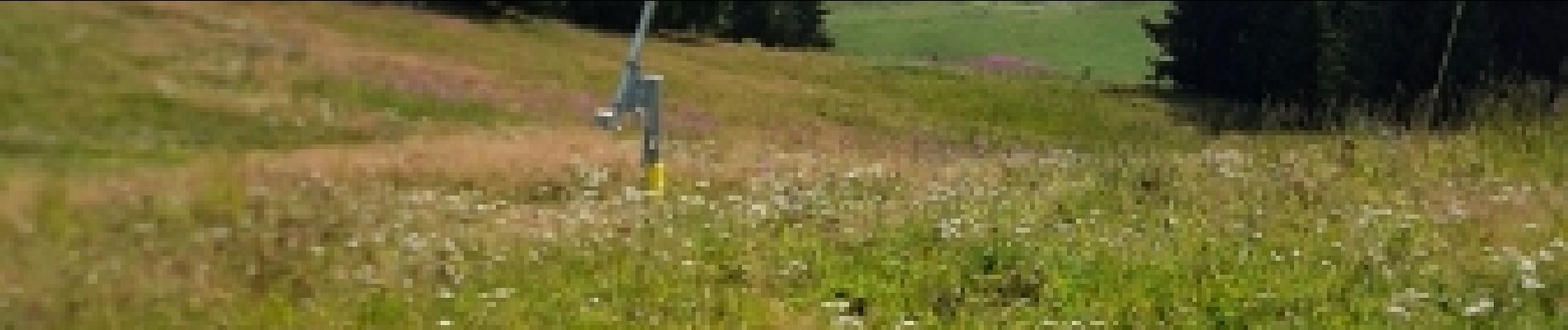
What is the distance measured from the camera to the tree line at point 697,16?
5782 centimetres

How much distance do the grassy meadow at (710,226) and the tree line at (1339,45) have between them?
103 feet

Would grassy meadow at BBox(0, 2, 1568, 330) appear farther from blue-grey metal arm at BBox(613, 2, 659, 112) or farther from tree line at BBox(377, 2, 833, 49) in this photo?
→ tree line at BBox(377, 2, 833, 49)

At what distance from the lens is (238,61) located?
19.5 meters

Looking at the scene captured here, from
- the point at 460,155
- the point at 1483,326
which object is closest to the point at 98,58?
the point at 460,155

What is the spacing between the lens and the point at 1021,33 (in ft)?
226

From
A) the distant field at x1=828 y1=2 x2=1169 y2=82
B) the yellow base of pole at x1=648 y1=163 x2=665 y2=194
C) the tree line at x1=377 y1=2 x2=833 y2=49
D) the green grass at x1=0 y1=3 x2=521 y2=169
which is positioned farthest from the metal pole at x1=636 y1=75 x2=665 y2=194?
the distant field at x1=828 y1=2 x2=1169 y2=82

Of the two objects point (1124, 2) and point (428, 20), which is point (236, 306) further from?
point (1124, 2)

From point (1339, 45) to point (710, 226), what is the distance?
43863 millimetres

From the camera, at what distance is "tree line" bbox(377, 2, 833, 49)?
190 feet

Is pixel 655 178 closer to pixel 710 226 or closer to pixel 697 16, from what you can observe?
pixel 710 226

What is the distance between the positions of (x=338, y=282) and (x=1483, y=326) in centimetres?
485

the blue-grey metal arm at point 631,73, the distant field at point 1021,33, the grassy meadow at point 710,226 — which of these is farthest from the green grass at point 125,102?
the distant field at point 1021,33

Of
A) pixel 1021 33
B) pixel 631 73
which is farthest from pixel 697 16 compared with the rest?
pixel 631 73

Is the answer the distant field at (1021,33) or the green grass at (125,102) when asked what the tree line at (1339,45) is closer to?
the distant field at (1021,33)
